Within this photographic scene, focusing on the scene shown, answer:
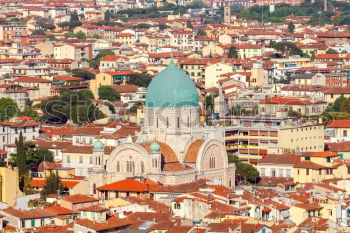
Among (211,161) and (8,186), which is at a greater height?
(211,161)

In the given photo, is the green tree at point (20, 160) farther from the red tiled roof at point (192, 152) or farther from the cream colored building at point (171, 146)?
the red tiled roof at point (192, 152)

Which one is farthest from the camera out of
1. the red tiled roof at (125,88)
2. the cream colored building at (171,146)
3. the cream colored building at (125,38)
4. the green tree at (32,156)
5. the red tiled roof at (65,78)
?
the cream colored building at (125,38)

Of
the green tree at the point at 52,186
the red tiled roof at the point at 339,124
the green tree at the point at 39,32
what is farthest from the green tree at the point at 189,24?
the green tree at the point at 52,186

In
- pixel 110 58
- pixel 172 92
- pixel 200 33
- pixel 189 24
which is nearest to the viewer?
pixel 172 92

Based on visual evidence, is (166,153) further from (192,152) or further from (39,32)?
(39,32)

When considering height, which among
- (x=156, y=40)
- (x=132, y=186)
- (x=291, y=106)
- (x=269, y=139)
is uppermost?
(x=132, y=186)

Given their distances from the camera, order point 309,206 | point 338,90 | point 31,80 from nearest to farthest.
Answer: point 309,206 < point 338,90 < point 31,80

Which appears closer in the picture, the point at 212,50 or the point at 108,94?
the point at 108,94

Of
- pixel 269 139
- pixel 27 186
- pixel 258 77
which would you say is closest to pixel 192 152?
pixel 27 186
